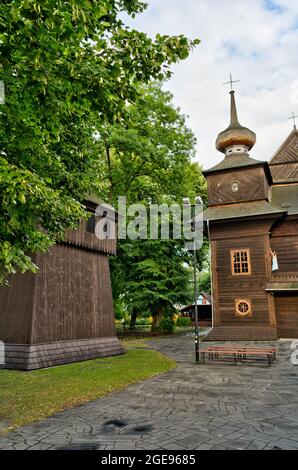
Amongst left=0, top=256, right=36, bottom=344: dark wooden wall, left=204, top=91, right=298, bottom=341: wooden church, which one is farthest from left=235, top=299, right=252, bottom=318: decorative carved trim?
left=0, top=256, right=36, bottom=344: dark wooden wall

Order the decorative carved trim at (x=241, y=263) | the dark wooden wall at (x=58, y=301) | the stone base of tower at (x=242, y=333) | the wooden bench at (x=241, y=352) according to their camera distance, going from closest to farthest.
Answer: the wooden bench at (x=241, y=352), the dark wooden wall at (x=58, y=301), the stone base of tower at (x=242, y=333), the decorative carved trim at (x=241, y=263)

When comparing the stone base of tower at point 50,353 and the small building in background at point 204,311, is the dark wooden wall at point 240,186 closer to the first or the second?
the stone base of tower at point 50,353

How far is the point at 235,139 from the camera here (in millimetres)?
25438

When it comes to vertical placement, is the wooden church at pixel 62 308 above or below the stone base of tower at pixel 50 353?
above

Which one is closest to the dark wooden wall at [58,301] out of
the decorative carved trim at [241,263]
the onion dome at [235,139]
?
the decorative carved trim at [241,263]

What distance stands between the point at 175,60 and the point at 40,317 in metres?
10.3

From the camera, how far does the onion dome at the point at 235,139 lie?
25.5 metres

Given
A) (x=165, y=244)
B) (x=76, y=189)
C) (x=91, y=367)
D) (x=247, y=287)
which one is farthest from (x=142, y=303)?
(x=76, y=189)

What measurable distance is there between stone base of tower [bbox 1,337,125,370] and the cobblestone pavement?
431 centimetres

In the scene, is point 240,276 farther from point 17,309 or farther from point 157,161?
point 17,309

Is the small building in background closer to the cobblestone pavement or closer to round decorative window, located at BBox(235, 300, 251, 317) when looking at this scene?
round decorative window, located at BBox(235, 300, 251, 317)

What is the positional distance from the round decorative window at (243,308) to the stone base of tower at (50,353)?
393 inches

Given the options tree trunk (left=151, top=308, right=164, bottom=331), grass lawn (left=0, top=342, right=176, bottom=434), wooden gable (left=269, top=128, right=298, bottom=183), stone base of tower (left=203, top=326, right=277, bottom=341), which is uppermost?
wooden gable (left=269, top=128, right=298, bottom=183)

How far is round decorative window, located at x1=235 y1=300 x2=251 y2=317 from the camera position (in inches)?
849
